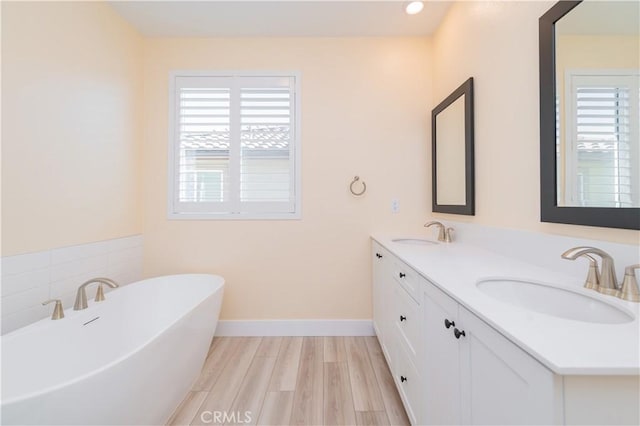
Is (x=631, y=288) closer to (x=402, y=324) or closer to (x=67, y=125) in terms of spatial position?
(x=402, y=324)

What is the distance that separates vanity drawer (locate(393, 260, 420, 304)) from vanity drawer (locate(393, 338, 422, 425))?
34 centimetres

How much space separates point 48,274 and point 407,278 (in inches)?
80.2

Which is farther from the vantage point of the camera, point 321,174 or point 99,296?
point 321,174

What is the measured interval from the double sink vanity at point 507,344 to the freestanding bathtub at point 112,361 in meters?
1.19

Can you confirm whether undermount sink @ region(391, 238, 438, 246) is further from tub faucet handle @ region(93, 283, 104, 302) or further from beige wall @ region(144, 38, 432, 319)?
tub faucet handle @ region(93, 283, 104, 302)

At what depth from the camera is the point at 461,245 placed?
5.64 ft

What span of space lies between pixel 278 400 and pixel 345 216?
144cm

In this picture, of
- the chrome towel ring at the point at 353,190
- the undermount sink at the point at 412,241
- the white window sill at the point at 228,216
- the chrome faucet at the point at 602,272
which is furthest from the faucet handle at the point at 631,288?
the white window sill at the point at 228,216

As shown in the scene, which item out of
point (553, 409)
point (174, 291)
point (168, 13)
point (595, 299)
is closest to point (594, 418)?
point (553, 409)

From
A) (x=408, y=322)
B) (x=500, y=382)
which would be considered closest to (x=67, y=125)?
(x=408, y=322)

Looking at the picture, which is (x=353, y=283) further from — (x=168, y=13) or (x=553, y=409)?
(x=168, y=13)

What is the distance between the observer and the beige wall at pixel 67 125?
131cm

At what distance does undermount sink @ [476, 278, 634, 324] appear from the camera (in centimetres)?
77

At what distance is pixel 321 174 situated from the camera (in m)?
2.32
